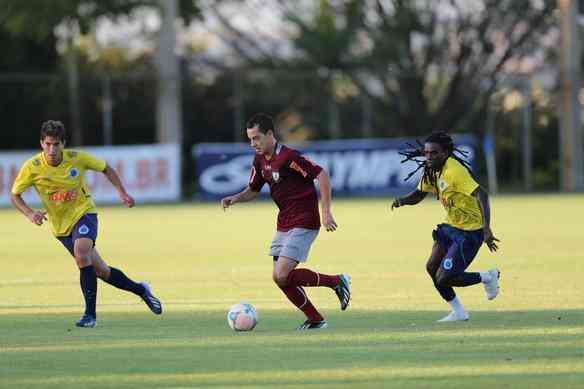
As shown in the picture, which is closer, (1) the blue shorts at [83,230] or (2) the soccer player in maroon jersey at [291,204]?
(2) the soccer player in maroon jersey at [291,204]

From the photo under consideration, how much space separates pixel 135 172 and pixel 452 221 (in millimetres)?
26437

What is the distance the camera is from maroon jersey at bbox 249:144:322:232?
10.9 m

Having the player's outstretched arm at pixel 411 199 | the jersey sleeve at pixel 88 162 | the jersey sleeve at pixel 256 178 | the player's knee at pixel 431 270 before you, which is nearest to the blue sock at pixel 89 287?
the jersey sleeve at pixel 88 162

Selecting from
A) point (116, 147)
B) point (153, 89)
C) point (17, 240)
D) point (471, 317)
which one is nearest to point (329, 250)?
point (17, 240)

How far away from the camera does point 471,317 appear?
1159 cm

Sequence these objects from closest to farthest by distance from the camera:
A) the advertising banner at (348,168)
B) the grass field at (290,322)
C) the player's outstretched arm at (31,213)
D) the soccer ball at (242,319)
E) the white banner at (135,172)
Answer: the grass field at (290,322)
the soccer ball at (242,319)
the player's outstretched arm at (31,213)
the white banner at (135,172)
the advertising banner at (348,168)

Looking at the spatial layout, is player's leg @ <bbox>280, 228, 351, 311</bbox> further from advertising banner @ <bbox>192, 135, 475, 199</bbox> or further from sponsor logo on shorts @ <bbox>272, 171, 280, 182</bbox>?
advertising banner @ <bbox>192, 135, 475, 199</bbox>

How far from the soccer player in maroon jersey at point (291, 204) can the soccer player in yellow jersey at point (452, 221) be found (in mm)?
1036

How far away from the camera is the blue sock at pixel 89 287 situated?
1145cm

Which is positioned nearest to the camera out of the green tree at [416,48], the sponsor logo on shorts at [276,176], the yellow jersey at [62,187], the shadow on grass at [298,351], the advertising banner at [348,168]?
the shadow on grass at [298,351]

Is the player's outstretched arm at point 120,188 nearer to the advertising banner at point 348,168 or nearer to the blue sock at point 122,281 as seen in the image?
the blue sock at point 122,281

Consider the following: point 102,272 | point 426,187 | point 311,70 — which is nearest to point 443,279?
point 426,187

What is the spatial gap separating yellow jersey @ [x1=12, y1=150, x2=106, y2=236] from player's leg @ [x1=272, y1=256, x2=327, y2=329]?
1827mm

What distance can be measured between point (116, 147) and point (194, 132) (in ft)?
15.5
